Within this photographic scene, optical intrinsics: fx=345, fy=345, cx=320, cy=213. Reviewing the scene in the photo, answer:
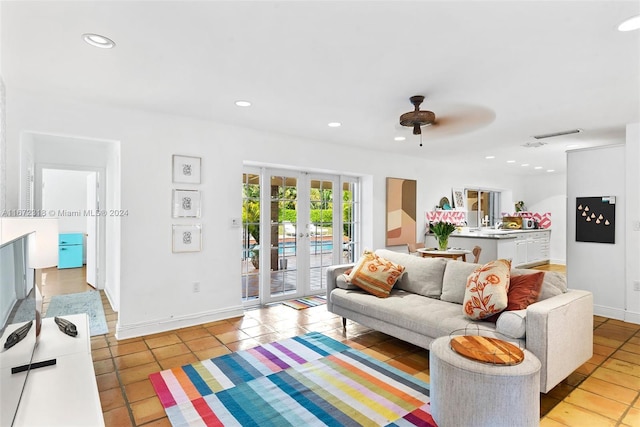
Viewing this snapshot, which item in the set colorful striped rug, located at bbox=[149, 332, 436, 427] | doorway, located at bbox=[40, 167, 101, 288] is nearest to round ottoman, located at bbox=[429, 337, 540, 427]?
colorful striped rug, located at bbox=[149, 332, 436, 427]

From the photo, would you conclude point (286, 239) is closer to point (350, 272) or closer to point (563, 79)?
point (350, 272)

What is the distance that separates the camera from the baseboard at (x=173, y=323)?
11.3 ft

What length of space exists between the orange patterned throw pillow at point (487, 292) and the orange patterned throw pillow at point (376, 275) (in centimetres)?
86

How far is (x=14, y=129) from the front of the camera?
9.64 ft

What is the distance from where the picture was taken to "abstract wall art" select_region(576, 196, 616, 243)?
4227 millimetres

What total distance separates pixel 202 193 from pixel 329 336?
2.08 metres

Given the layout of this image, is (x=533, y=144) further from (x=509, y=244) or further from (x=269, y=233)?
(x=269, y=233)

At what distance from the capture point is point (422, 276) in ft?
11.4

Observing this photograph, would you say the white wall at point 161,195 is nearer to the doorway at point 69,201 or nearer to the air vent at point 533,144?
the air vent at point 533,144

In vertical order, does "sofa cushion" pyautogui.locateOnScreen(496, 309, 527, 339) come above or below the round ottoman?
above

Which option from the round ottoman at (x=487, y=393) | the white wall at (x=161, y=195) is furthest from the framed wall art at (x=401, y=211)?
the round ottoman at (x=487, y=393)

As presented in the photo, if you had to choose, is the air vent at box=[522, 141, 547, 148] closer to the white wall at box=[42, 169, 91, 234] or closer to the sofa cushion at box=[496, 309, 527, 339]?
the sofa cushion at box=[496, 309, 527, 339]

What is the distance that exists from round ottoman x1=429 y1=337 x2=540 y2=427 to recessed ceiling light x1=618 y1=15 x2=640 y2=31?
75.1 inches

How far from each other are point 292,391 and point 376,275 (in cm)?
144
